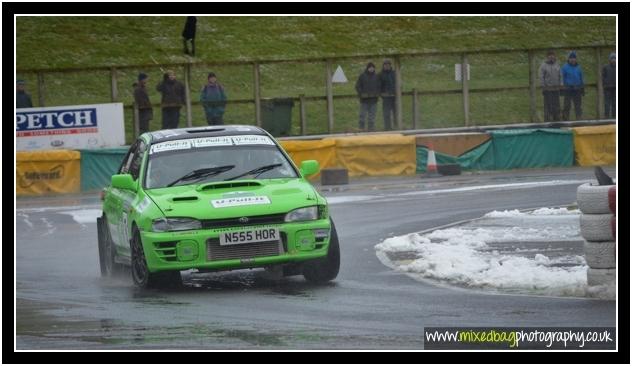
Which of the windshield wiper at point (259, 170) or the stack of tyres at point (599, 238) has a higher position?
the windshield wiper at point (259, 170)

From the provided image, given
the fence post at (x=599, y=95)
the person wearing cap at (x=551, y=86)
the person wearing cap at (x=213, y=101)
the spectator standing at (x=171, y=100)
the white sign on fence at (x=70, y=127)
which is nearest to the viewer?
the white sign on fence at (x=70, y=127)

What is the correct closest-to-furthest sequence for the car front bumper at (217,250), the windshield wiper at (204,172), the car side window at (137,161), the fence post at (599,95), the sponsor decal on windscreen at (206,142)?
the car front bumper at (217,250) < the windshield wiper at (204,172) < the sponsor decal on windscreen at (206,142) < the car side window at (137,161) < the fence post at (599,95)

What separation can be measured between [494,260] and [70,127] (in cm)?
1616

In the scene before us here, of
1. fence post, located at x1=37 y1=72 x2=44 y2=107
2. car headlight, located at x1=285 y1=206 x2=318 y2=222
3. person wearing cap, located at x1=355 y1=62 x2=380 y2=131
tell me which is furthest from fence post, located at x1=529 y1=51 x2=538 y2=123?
car headlight, located at x1=285 y1=206 x2=318 y2=222

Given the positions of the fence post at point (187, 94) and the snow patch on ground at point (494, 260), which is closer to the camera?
the snow patch on ground at point (494, 260)

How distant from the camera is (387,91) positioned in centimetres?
2877

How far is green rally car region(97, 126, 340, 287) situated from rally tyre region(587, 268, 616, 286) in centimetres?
257

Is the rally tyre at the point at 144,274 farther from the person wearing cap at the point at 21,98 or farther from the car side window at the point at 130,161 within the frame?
the person wearing cap at the point at 21,98

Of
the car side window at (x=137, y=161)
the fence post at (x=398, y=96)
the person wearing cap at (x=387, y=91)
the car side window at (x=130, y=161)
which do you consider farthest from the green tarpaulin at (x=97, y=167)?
the car side window at (x=137, y=161)

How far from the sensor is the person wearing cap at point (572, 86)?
29281 mm

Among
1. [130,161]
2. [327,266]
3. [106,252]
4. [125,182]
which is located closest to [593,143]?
[130,161]

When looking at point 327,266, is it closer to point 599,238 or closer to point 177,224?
point 177,224

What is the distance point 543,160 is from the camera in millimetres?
27516

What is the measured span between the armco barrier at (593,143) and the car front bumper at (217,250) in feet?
53.5
